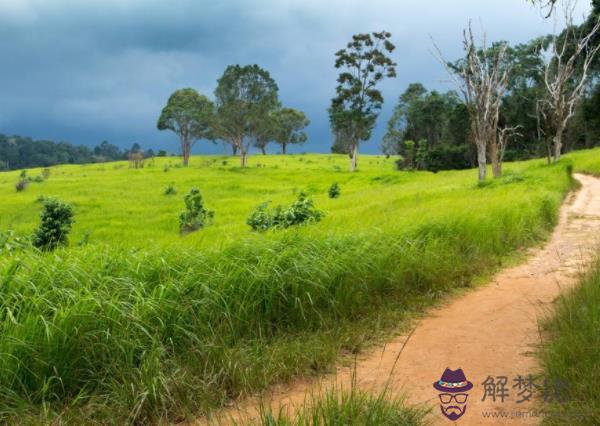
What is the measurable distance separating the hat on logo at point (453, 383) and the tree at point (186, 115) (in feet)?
211

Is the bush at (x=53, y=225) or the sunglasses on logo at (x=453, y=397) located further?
the bush at (x=53, y=225)

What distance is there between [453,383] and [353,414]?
4.15 ft

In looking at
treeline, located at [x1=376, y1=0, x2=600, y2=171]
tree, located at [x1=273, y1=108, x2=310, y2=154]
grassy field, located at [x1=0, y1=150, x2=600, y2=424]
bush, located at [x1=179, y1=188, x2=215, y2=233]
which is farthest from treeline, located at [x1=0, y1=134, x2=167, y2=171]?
grassy field, located at [x1=0, y1=150, x2=600, y2=424]

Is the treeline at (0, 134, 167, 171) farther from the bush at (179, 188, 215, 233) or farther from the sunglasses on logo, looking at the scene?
the sunglasses on logo

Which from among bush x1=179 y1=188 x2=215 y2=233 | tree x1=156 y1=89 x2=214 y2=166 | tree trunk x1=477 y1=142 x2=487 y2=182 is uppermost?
tree x1=156 y1=89 x2=214 y2=166

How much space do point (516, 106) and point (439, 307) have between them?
54854mm

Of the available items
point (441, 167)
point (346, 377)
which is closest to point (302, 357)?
point (346, 377)

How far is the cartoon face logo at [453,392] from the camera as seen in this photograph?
3.54 meters

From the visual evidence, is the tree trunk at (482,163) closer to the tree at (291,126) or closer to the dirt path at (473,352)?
the dirt path at (473,352)

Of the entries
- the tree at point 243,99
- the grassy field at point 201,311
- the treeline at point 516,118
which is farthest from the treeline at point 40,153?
the grassy field at point 201,311

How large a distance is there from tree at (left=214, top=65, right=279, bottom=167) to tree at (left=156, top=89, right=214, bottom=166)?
5959mm

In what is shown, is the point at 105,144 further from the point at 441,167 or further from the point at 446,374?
the point at 446,374

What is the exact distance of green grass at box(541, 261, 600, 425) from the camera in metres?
3.17

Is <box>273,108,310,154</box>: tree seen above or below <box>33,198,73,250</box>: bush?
above
